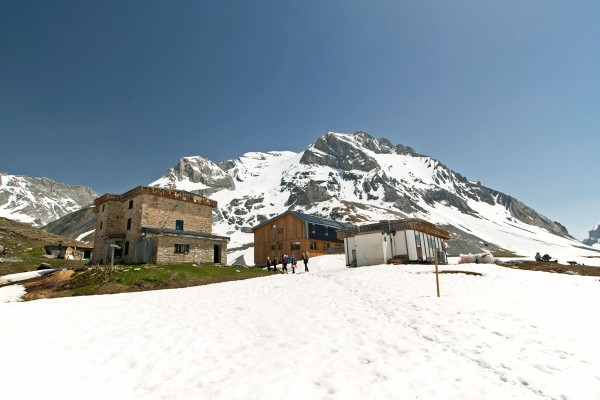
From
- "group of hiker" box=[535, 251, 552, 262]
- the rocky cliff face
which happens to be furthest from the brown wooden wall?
the rocky cliff face

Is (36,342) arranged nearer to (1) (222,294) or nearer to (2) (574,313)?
(1) (222,294)

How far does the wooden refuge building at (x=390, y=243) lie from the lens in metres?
35.2

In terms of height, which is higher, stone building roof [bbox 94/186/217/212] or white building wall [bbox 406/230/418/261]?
stone building roof [bbox 94/186/217/212]

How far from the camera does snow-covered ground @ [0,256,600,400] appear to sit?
20.3 feet

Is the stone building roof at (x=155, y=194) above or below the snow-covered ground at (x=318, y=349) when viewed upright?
above

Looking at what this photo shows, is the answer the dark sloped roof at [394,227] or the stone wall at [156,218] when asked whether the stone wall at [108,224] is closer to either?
the stone wall at [156,218]

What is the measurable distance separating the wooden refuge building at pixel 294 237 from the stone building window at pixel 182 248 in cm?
2170

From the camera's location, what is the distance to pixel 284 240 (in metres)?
56.5

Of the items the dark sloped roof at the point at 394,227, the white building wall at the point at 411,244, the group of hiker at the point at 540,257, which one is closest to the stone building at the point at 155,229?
the dark sloped roof at the point at 394,227

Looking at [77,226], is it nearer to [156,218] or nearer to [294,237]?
[294,237]

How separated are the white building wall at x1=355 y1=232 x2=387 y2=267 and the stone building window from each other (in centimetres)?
2098

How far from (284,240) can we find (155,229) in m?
25.7

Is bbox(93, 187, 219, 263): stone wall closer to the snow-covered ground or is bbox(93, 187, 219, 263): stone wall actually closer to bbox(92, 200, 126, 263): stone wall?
bbox(92, 200, 126, 263): stone wall

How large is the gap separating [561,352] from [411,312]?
15.0 ft
